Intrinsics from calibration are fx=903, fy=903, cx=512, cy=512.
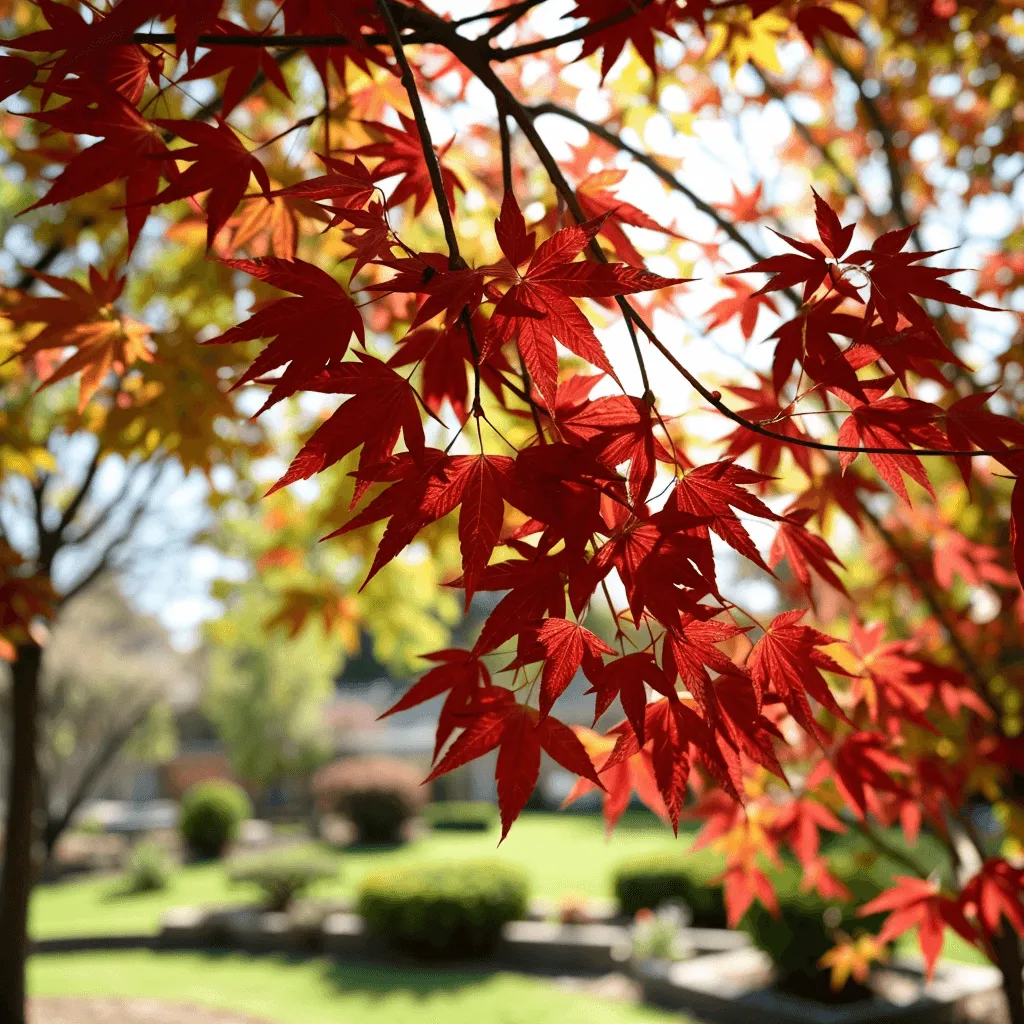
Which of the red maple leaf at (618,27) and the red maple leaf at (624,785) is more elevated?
the red maple leaf at (618,27)

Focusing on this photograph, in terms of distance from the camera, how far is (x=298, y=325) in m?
0.93

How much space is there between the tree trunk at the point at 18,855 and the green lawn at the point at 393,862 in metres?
8.28

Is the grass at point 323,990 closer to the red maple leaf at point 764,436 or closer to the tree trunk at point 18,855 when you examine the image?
the tree trunk at point 18,855

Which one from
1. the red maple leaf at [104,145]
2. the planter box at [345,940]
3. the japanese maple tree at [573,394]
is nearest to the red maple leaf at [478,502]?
the japanese maple tree at [573,394]

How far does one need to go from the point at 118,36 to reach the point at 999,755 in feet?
7.76

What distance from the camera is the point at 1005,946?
2152mm

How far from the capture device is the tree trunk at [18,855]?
2916 mm

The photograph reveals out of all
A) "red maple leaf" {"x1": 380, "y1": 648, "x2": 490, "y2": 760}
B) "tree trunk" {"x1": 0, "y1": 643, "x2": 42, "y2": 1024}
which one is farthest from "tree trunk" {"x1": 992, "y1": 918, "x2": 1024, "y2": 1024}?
"tree trunk" {"x1": 0, "y1": 643, "x2": 42, "y2": 1024}

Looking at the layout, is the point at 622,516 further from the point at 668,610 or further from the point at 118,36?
the point at 118,36

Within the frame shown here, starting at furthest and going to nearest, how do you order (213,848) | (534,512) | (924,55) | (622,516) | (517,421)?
(213,848) → (924,55) → (517,421) → (622,516) → (534,512)

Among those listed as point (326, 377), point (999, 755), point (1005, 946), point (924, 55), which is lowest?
point (1005, 946)

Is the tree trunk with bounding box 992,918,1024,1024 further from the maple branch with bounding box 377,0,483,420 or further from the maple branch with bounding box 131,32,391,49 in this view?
the maple branch with bounding box 131,32,391,49

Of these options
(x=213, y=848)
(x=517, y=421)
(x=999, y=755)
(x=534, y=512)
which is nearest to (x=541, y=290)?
(x=534, y=512)

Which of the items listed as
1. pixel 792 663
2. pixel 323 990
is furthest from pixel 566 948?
pixel 792 663
